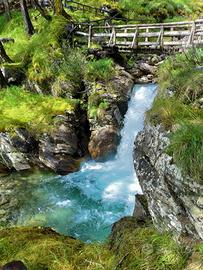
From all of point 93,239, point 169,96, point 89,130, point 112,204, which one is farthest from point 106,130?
point 169,96

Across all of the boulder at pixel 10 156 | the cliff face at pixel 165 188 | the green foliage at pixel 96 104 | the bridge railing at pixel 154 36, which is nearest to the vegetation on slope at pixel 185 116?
the cliff face at pixel 165 188

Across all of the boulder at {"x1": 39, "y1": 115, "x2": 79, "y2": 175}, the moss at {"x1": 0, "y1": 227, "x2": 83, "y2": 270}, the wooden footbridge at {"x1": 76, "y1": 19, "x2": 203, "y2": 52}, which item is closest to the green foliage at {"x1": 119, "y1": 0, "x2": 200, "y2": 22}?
the wooden footbridge at {"x1": 76, "y1": 19, "x2": 203, "y2": 52}

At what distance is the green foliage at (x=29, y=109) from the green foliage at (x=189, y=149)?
9.50 metres

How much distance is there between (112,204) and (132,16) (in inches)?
747

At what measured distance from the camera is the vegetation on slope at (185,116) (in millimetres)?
6027

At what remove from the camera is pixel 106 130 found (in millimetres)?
15414

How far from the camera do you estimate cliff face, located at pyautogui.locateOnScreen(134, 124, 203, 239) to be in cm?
607

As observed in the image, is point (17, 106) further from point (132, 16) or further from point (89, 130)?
point (132, 16)

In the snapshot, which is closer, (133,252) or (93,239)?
(133,252)

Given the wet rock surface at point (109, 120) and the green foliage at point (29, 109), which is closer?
the wet rock surface at point (109, 120)

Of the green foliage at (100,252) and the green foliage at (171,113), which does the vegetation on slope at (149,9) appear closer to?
the green foliage at (171,113)

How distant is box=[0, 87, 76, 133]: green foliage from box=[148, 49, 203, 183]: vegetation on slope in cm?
665

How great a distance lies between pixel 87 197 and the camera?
1308 cm

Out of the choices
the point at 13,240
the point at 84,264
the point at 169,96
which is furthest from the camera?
the point at 169,96
